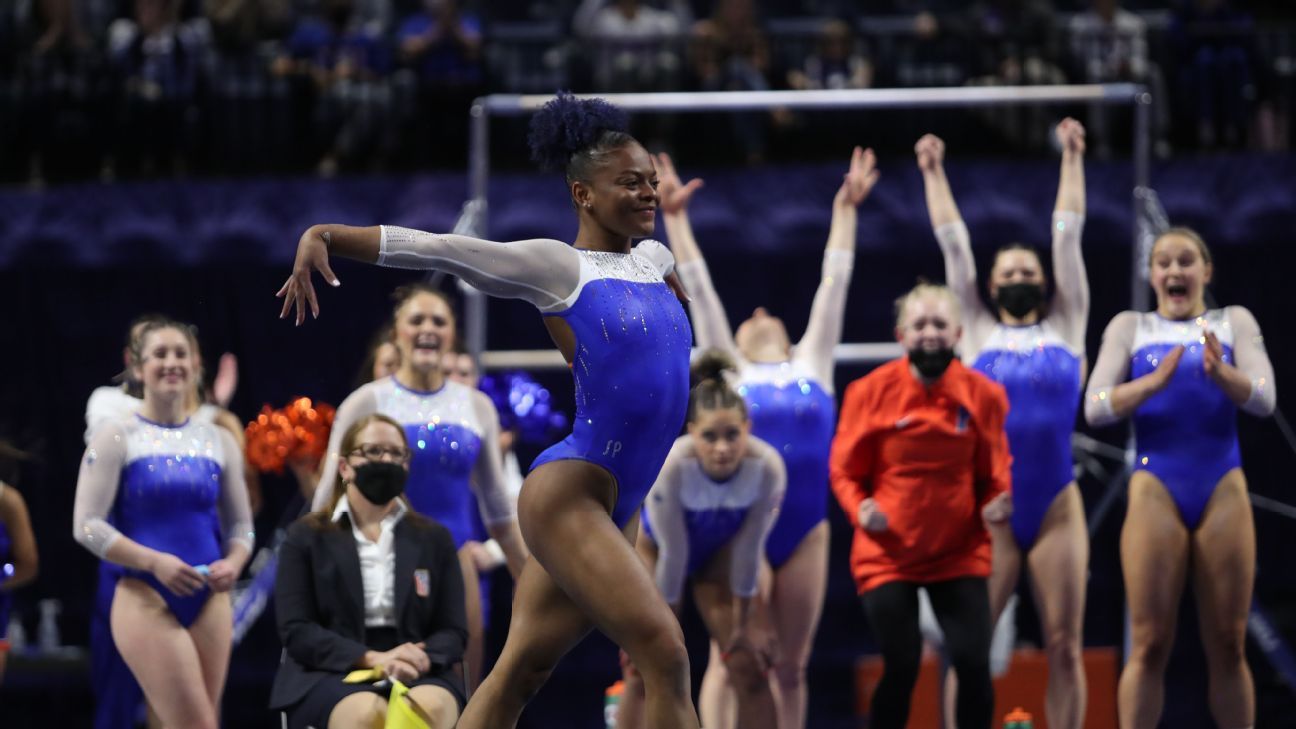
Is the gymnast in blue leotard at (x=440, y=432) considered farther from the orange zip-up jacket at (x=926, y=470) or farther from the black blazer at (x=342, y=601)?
the orange zip-up jacket at (x=926, y=470)

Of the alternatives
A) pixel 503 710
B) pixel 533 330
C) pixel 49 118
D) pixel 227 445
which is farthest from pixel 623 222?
pixel 49 118

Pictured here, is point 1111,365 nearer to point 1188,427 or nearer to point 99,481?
point 1188,427

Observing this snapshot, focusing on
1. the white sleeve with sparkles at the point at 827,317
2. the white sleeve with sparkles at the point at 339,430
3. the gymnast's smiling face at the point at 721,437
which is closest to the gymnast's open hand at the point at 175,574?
the white sleeve with sparkles at the point at 339,430

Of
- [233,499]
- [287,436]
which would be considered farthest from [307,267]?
[287,436]

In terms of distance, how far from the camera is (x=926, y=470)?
16.1 ft

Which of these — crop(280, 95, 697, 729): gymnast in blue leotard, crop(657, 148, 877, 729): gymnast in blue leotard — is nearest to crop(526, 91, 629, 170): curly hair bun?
crop(280, 95, 697, 729): gymnast in blue leotard

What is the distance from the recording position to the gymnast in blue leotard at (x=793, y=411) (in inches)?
209

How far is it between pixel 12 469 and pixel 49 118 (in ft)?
8.70

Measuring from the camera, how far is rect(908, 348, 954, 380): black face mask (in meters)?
4.96

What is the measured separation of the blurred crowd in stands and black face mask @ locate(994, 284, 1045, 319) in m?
2.38

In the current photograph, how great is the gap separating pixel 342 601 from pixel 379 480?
37 centimetres

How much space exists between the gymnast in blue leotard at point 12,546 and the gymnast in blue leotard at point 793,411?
2.22 meters

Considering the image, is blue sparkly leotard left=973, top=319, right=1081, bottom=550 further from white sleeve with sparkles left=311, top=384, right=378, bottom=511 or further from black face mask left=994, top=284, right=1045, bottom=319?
white sleeve with sparkles left=311, top=384, right=378, bottom=511

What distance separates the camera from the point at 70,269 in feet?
24.7
